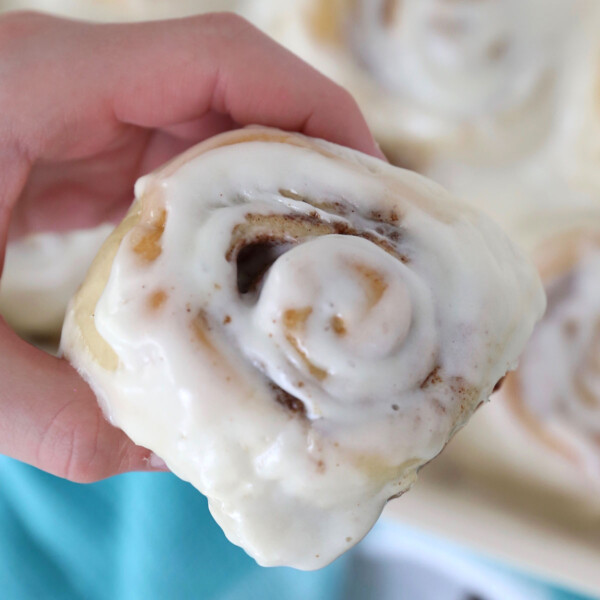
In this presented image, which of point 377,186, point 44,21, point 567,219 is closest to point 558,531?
point 567,219

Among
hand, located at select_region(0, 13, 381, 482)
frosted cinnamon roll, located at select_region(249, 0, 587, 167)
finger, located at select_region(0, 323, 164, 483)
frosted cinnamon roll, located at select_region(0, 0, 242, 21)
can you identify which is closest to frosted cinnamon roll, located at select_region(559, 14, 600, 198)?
frosted cinnamon roll, located at select_region(249, 0, 587, 167)

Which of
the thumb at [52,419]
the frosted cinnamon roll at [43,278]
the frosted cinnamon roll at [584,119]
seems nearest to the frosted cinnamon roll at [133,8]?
the frosted cinnamon roll at [43,278]

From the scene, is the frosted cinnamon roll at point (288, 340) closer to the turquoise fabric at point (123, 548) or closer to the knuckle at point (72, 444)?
the knuckle at point (72, 444)

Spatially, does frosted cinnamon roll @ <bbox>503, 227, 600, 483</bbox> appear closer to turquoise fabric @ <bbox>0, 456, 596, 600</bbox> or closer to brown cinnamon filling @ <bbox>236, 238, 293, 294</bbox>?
turquoise fabric @ <bbox>0, 456, 596, 600</bbox>

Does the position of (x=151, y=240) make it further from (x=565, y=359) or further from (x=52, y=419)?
(x=565, y=359)

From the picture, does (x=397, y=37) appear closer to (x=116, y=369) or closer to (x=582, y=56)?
(x=582, y=56)
